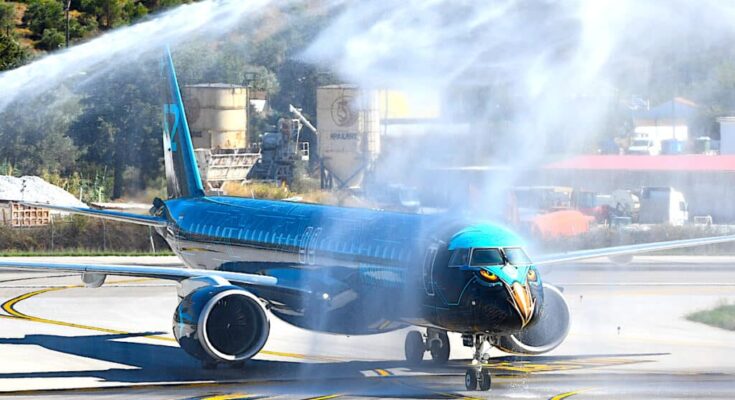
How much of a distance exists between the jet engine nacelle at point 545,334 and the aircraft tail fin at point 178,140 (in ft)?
48.6

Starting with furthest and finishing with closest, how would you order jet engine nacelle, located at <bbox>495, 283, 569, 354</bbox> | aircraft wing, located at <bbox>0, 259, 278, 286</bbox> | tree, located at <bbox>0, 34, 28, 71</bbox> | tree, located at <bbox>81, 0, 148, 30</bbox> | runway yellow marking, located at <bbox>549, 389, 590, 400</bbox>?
tree, located at <bbox>81, 0, 148, 30</bbox> < tree, located at <bbox>0, 34, 28, 71</bbox> < aircraft wing, located at <bbox>0, 259, 278, 286</bbox> < jet engine nacelle, located at <bbox>495, 283, 569, 354</bbox> < runway yellow marking, located at <bbox>549, 389, 590, 400</bbox>

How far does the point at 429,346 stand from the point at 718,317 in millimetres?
13644

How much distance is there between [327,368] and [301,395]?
462 cm

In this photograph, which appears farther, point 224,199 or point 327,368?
point 224,199

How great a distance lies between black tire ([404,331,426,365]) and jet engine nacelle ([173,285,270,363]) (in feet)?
12.3

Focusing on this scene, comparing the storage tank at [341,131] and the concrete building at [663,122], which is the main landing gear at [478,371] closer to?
the storage tank at [341,131]

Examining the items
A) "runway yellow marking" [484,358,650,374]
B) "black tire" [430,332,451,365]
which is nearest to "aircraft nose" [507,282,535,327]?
"runway yellow marking" [484,358,650,374]

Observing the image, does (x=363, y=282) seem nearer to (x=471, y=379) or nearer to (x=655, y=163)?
(x=471, y=379)

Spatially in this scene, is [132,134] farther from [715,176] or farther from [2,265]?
[2,265]

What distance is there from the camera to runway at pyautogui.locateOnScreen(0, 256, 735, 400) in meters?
31.2

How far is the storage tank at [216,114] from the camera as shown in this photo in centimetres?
10131

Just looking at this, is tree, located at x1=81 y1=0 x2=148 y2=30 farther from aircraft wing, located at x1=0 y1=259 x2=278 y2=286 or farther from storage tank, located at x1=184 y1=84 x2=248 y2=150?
aircraft wing, located at x1=0 y1=259 x2=278 y2=286

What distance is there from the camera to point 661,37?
51938mm

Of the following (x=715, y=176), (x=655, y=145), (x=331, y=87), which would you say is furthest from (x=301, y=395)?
(x=655, y=145)
